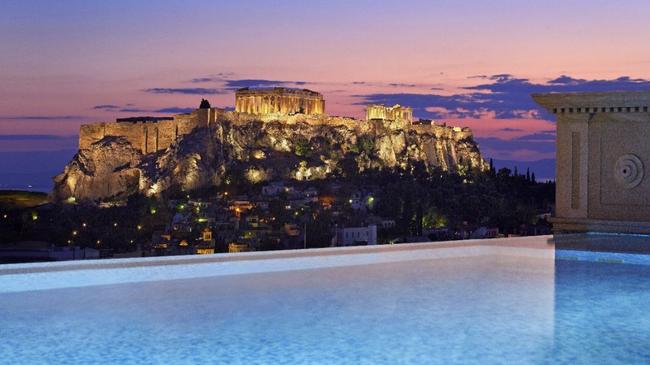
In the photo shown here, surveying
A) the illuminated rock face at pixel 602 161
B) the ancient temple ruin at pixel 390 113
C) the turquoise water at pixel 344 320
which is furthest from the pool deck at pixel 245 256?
the ancient temple ruin at pixel 390 113

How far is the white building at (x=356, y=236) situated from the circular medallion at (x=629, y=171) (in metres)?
26.0

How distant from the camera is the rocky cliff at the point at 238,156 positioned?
1740 inches

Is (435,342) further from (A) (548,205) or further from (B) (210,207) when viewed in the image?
(B) (210,207)

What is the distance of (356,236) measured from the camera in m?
34.6

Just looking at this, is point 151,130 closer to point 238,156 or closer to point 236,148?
point 236,148

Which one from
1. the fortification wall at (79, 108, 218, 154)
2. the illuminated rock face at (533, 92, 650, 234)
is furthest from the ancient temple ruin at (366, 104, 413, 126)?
the illuminated rock face at (533, 92, 650, 234)

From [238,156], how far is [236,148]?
0.54m

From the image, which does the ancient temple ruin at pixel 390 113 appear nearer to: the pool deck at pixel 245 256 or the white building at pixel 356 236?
the white building at pixel 356 236

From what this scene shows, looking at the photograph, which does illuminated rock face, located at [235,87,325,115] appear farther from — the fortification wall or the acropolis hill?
the fortification wall

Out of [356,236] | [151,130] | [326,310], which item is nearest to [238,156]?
[151,130]

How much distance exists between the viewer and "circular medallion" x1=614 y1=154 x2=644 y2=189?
20.9ft

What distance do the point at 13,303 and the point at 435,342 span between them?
2.08m

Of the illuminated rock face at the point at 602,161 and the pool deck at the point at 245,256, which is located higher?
the illuminated rock face at the point at 602,161

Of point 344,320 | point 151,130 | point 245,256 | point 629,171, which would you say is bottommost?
point 344,320
